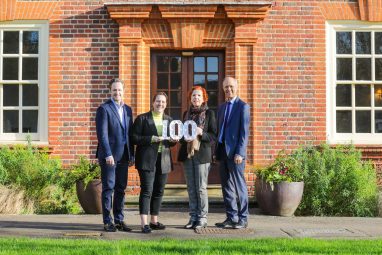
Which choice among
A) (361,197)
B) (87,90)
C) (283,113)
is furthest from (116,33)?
(361,197)

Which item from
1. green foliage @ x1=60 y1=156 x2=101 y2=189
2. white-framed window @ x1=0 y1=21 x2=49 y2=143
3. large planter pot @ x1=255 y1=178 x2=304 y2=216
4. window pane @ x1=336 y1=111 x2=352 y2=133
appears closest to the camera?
large planter pot @ x1=255 y1=178 x2=304 y2=216

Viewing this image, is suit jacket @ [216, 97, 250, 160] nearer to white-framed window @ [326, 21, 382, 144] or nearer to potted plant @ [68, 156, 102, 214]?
potted plant @ [68, 156, 102, 214]

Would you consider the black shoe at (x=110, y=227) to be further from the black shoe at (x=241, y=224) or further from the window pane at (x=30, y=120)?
the window pane at (x=30, y=120)

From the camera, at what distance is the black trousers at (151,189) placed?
671 centimetres

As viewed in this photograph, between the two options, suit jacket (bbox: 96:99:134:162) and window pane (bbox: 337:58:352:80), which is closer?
suit jacket (bbox: 96:99:134:162)

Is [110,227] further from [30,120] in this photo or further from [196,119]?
[30,120]

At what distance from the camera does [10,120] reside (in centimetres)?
1034

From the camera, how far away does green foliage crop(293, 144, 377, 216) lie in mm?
8820

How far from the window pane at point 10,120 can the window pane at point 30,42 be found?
1.10m

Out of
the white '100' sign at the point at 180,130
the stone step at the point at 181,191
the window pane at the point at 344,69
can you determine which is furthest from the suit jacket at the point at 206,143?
the window pane at the point at 344,69

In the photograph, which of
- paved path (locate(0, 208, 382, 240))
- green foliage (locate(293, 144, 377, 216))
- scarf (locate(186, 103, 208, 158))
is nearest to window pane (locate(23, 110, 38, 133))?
paved path (locate(0, 208, 382, 240))

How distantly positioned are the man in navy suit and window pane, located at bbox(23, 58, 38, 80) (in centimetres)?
451

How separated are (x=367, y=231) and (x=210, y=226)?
189 cm

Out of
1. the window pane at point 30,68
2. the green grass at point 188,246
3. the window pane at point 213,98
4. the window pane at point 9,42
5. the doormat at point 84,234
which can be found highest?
the window pane at point 9,42
